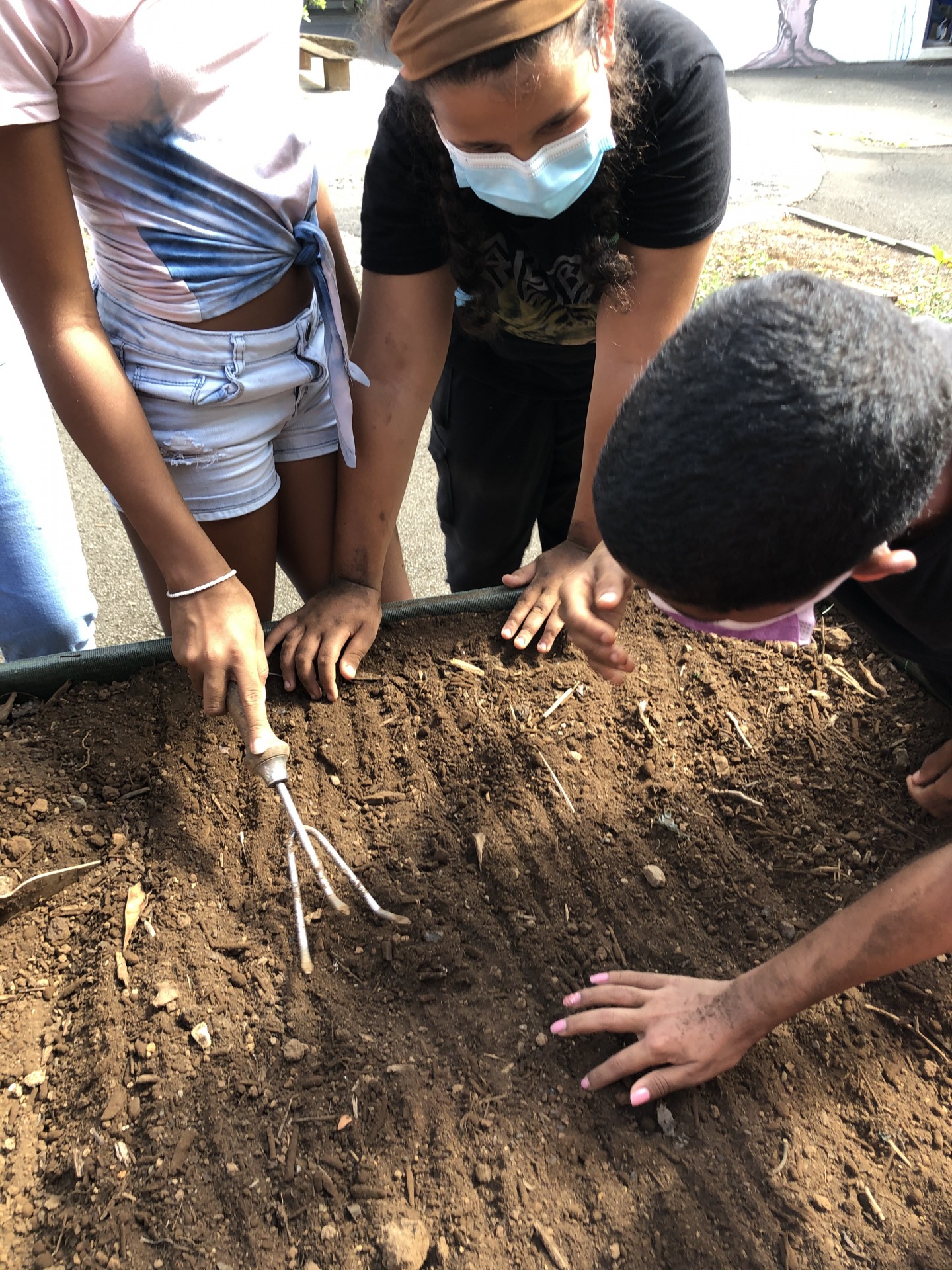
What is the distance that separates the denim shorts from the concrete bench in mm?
7948

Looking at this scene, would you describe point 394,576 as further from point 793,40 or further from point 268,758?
point 793,40

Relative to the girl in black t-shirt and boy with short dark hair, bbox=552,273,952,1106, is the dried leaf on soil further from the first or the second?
boy with short dark hair, bbox=552,273,952,1106

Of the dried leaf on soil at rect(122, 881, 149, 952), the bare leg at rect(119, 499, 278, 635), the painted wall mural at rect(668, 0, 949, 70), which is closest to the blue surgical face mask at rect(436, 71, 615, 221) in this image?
the bare leg at rect(119, 499, 278, 635)

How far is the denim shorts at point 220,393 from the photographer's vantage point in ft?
4.93

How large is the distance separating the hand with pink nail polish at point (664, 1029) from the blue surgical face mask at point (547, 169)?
46.6 inches

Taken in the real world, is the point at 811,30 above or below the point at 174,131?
below

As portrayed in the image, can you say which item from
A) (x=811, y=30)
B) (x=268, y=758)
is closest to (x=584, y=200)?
(x=268, y=758)

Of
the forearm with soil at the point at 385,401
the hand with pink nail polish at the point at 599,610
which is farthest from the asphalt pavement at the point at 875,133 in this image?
the hand with pink nail polish at the point at 599,610

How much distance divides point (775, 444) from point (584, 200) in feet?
2.95

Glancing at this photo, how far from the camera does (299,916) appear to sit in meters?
1.41

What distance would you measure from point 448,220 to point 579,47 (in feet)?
1.19

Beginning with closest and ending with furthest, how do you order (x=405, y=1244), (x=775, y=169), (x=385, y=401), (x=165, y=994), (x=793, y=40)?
(x=405, y=1244)
(x=165, y=994)
(x=385, y=401)
(x=775, y=169)
(x=793, y=40)

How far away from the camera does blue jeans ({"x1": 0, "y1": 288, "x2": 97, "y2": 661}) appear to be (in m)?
1.64

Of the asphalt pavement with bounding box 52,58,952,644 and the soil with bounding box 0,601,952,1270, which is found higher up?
the soil with bounding box 0,601,952,1270
